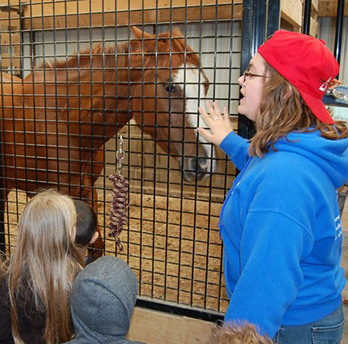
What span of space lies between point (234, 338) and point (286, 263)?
0.94 feet

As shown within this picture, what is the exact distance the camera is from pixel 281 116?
986mm

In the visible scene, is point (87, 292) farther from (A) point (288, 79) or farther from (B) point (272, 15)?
(B) point (272, 15)

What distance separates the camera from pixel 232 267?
1088 mm

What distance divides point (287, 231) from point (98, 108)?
1954 millimetres

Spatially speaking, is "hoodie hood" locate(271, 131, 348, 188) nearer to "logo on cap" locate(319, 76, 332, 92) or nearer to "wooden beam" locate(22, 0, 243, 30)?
"logo on cap" locate(319, 76, 332, 92)

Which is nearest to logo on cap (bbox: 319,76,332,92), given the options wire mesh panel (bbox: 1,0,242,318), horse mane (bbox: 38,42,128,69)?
wire mesh panel (bbox: 1,0,242,318)

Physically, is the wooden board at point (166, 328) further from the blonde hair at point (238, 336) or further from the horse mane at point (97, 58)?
the horse mane at point (97, 58)

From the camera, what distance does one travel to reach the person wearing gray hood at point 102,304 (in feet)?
3.12

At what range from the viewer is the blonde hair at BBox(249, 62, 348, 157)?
97 centimetres

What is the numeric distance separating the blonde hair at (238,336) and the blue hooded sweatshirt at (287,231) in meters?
0.22

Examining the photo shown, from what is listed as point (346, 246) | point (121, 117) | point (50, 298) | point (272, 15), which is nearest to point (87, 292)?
point (50, 298)

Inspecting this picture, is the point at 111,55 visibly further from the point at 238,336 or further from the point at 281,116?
the point at 238,336

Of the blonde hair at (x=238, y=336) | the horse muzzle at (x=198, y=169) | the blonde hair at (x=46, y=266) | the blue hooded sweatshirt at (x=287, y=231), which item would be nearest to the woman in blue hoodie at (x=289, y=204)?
the blue hooded sweatshirt at (x=287, y=231)

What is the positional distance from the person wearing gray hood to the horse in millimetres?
1027
